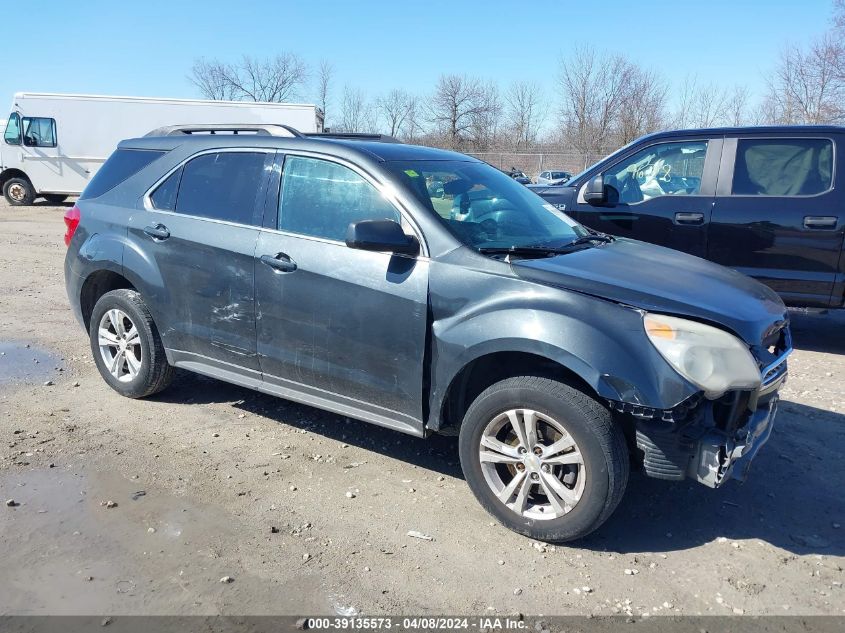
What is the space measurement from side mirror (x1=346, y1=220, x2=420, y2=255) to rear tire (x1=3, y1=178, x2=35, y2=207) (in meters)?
22.1

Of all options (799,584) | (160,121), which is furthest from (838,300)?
(160,121)

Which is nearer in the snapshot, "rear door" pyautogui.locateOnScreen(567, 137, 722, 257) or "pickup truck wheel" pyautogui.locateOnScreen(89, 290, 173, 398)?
"pickup truck wheel" pyautogui.locateOnScreen(89, 290, 173, 398)

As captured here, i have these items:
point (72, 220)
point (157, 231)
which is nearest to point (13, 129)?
point (72, 220)

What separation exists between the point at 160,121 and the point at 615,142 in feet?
77.2

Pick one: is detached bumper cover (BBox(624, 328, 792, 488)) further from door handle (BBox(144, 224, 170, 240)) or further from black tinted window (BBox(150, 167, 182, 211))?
black tinted window (BBox(150, 167, 182, 211))

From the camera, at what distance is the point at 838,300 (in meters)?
6.38

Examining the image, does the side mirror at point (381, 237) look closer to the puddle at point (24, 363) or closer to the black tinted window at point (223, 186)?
the black tinted window at point (223, 186)

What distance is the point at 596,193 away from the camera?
6.87m

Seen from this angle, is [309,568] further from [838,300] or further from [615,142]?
[615,142]

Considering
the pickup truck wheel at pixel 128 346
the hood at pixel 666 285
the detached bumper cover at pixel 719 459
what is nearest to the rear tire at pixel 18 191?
the pickup truck wheel at pixel 128 346

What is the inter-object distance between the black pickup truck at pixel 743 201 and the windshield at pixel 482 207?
2481 mm

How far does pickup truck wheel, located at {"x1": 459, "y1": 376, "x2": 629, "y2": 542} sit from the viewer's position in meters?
3.18

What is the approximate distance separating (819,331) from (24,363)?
25.6ft

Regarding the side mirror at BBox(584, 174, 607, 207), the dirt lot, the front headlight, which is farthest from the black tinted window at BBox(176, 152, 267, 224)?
the side mirror at BBox(584, 174, 607, 207)
